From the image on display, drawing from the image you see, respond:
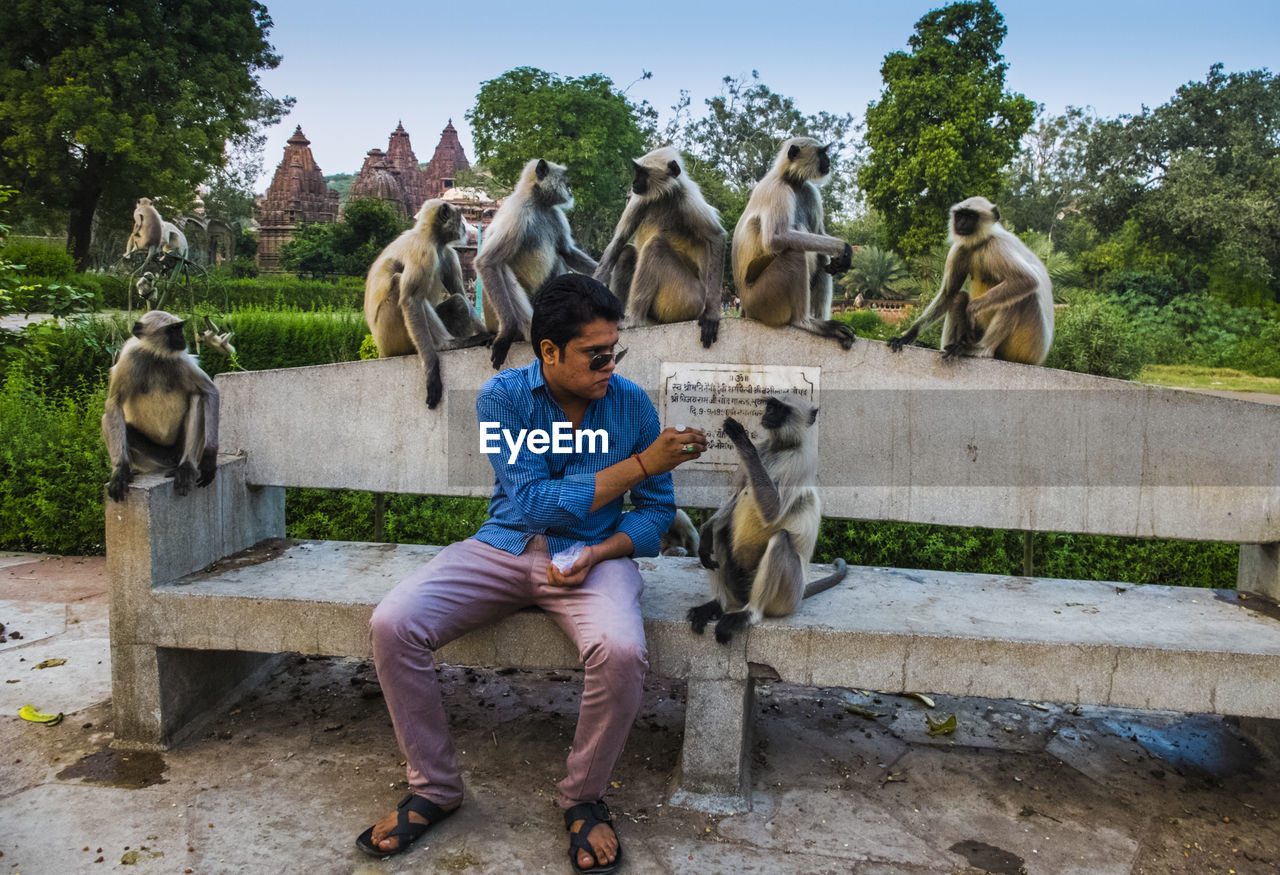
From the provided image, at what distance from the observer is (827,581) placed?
3.33m

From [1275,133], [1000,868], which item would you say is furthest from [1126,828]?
[1275,133]

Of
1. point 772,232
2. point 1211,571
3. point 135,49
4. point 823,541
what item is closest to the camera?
point 772,232

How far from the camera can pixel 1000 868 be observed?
8.38ft

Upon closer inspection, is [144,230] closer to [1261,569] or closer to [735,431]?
[735,431]

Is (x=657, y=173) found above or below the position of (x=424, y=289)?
above

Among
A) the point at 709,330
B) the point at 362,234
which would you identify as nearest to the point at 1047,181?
the point at 362,234

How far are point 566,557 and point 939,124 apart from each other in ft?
101

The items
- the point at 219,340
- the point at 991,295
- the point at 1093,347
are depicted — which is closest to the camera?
the point at 991,295

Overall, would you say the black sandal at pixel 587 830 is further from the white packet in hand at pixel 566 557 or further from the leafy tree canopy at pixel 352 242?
the leafy tree canopy at pixel 352 242

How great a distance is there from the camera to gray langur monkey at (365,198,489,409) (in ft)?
14.3

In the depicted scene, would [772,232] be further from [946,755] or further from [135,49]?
[135,49]

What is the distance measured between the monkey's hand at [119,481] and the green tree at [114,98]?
74.0 feet

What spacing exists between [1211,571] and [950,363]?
2.42 metres

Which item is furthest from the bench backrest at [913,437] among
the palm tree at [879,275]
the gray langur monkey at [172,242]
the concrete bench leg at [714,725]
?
the palm tree at [879,275]
